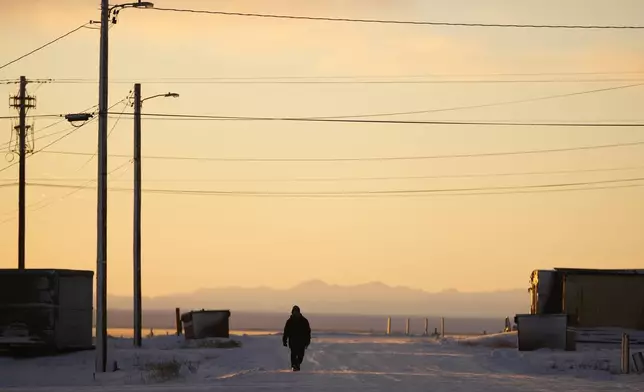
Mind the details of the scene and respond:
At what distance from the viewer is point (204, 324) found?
184 feet

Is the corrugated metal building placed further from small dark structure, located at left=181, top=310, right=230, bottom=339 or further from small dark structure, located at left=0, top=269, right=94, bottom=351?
small dark structure, located at left=0, top=269, right=94, bottom=351

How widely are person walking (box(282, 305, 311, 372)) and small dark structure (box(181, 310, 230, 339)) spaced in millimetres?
20718

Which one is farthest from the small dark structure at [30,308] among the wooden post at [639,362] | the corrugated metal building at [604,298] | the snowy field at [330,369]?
the corrugated metal building at [604,298]

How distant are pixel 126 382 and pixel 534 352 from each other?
1941 centimetres

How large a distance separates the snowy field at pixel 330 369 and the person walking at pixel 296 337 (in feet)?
3.11

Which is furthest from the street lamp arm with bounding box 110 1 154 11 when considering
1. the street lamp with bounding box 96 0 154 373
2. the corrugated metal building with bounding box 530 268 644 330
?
the corrugated metal building with bounding box 530 268 644 330

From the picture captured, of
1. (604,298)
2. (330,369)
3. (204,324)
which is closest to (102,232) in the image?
(330,369)

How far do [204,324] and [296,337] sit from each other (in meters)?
21.3

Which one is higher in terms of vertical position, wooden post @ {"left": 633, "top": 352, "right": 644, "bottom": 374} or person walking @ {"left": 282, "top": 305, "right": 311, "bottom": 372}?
person walking @ {"left": 282, "top": 305, "right": 311, "bottom": 372}

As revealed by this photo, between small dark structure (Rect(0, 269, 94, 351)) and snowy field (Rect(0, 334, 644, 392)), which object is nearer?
snowy field (Rect(0, 334, 644, 392))

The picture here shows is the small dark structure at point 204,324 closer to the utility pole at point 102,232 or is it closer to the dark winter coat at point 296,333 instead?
the utility pole at point 102,232

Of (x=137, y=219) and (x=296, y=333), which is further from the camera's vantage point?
(x=137, y=219)

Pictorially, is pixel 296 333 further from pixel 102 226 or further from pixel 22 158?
pixel 22 158

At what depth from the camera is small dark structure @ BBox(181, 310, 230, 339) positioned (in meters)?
56.0
